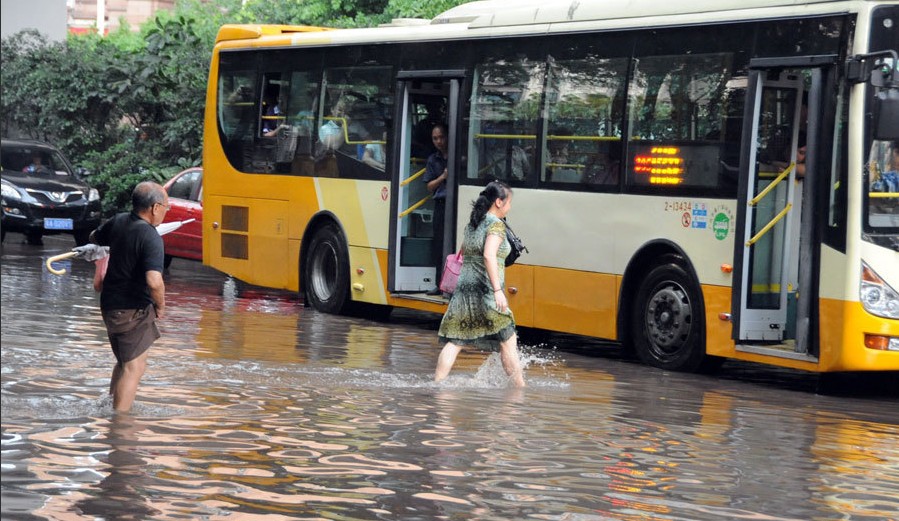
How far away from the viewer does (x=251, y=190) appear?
62.6 ft

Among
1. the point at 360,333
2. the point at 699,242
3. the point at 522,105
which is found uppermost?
the point at 522,105

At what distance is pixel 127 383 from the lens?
356 inches

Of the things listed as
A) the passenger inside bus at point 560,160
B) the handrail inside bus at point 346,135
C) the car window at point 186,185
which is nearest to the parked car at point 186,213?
the car window at point 186,185

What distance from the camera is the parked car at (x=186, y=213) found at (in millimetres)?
22359

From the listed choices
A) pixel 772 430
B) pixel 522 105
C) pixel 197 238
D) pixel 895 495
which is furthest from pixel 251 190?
pixel 895 495

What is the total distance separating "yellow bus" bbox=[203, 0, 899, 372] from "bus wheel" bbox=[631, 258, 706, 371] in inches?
0.8

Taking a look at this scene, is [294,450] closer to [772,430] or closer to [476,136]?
[772,430]

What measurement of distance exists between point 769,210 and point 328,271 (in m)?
6.94

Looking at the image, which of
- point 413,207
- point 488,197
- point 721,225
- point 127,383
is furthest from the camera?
point 413,207

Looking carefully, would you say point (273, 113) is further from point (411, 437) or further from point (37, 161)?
point (37, 161)

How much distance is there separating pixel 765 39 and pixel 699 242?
66.8 inches

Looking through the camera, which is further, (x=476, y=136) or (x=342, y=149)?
(x=342, y=149)

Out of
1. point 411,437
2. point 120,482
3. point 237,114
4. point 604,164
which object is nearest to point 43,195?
point 237,114

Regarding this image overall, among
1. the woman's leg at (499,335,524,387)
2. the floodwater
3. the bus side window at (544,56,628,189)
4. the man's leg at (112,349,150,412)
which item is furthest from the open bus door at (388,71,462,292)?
the man's leg at (112,349,150,412)
